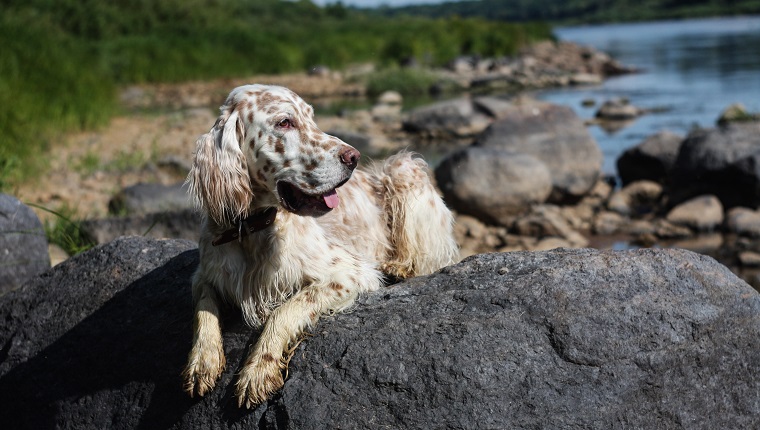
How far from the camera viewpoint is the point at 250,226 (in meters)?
4.16

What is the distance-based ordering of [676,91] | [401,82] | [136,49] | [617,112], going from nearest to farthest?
[617,112], [676,91], [136,49], [401,82]

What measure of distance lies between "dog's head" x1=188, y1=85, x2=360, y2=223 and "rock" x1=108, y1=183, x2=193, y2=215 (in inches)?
226

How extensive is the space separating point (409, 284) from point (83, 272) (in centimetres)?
219

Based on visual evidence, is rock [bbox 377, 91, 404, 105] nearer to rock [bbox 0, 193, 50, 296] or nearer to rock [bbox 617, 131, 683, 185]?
rock [bbox 617, 131, 683, 185]

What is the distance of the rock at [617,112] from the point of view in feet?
76.8

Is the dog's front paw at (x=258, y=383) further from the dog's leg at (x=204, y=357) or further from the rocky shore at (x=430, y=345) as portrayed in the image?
the dog's leg at (x=204, y=357)

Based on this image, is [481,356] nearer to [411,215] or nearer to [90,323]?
[411,215]

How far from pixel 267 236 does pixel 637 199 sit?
10.9 m

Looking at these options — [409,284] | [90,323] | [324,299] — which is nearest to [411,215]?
[409,284]

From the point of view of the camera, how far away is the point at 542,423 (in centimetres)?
372

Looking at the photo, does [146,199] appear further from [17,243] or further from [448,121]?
[448,121]

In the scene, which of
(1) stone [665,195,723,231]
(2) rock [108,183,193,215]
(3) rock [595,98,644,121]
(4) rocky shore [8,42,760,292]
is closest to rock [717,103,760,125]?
(4) rocky shore [8,42,760,292]

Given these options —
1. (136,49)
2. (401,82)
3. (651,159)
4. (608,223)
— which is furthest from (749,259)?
(136,49)

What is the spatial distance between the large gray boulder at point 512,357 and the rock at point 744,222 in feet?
26.3
